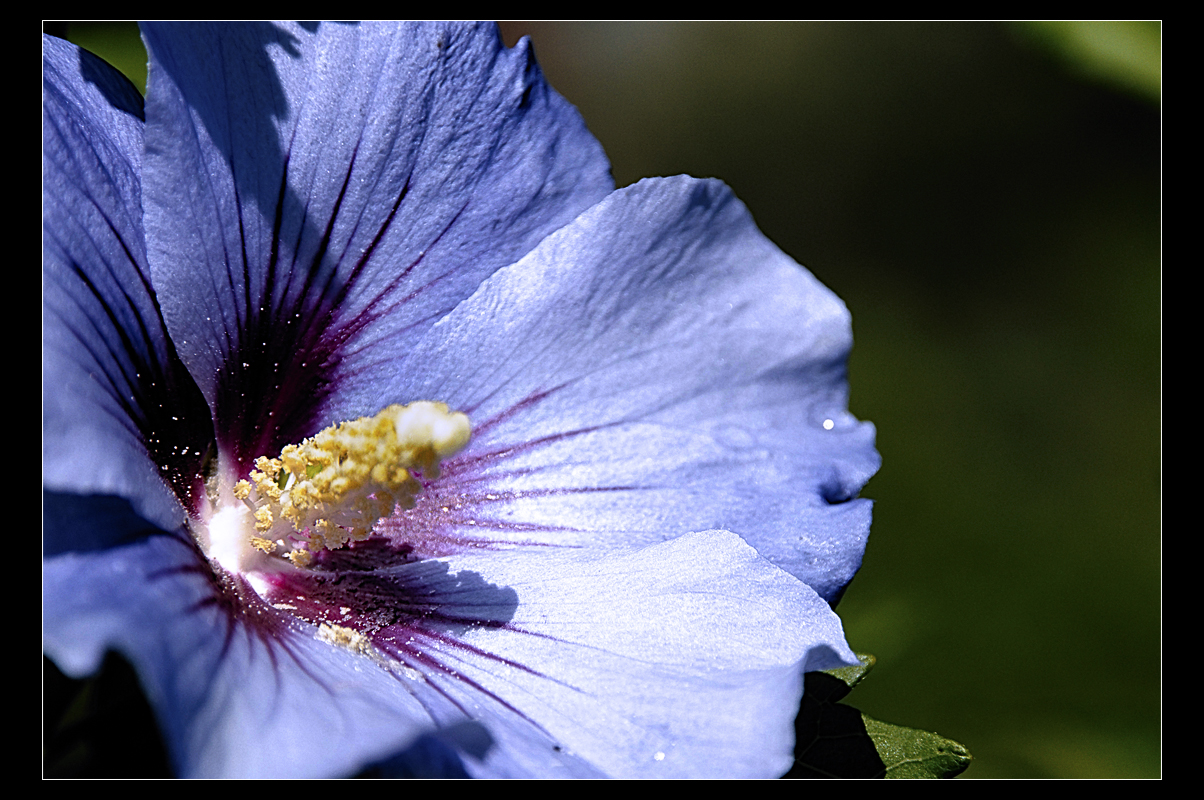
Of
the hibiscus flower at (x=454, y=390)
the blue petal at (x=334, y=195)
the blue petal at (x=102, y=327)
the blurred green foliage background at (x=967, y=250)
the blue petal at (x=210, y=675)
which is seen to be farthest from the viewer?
the blurred green foliage background at (x=967, y=250)

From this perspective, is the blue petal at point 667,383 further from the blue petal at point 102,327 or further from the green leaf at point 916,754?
the blue petal at point 102,327

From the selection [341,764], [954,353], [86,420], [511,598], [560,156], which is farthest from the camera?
[954,353]

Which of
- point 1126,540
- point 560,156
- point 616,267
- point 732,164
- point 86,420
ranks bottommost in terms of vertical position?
point 1126,540

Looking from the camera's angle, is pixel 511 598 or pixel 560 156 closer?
pixel 511 598

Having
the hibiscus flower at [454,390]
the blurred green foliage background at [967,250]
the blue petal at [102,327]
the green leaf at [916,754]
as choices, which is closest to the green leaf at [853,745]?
the green leaf at [916,754]

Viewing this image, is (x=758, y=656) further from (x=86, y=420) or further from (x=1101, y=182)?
(x=1101, y=182)

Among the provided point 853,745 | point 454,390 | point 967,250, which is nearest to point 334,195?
point 454,390

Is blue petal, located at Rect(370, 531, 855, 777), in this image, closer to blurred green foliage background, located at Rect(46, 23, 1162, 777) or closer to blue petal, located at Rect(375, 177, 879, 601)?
blue petal, located at Rect(375, 177, 879, 601)

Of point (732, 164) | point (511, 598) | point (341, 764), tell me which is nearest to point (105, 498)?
point (341, 764)
